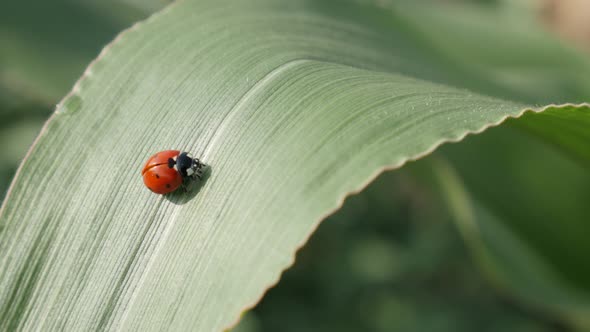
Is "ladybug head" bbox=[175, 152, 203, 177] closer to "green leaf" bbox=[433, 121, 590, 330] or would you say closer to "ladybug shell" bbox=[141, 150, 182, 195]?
"ladybug shell" bbox=[141, 150, 182, 195]

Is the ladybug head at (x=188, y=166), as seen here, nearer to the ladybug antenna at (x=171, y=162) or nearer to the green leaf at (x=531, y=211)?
the ladybug antenna at (x=171, y=162)

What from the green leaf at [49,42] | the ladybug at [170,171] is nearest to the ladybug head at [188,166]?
the ladybug at [170,171]

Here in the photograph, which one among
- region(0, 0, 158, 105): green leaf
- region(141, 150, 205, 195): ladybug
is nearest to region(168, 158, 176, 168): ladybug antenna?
region(141, 150, 205, 195): ladybug

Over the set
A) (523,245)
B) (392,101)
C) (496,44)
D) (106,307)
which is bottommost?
(106,307)

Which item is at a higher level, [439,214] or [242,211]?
[439,214]

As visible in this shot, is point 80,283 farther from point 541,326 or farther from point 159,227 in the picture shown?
point 541,326

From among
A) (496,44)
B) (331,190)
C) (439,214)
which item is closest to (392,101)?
(331,190)

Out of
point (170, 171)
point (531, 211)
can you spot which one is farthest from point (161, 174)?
point (531, 211)

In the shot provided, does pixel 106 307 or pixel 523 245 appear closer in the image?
pixel 106 307
